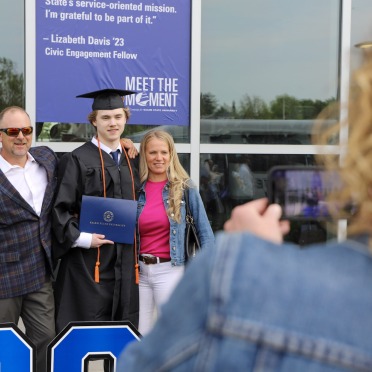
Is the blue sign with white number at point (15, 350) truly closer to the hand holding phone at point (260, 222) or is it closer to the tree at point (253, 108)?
the hand holding phone at point (260, 222)

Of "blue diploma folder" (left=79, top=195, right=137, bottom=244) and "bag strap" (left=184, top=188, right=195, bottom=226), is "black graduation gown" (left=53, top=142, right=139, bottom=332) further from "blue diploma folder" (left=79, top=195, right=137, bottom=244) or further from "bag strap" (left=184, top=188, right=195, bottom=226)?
"bag strap" (left=184, top=188, right=195, bottom=226)

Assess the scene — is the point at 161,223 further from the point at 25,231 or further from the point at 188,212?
the point at 25,231

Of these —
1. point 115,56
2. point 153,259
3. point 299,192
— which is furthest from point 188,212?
point 299,192

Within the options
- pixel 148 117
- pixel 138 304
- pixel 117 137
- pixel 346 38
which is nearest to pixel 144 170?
pixel 117 137

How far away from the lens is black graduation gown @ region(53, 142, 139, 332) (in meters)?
4.06

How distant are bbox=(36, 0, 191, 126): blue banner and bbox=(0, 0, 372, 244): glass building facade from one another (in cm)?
14

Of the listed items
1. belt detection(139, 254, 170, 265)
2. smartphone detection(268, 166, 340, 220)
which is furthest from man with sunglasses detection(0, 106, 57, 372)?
smartphone detection(268, 166, 340, 220)

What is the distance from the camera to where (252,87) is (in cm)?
643

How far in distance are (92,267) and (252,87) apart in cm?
304

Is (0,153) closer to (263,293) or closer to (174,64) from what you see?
(174,64)

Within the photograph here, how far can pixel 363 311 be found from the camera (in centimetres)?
78

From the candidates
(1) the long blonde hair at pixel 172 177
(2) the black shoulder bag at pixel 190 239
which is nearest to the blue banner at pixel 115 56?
(1) the long blonde hair at pixel 172 177

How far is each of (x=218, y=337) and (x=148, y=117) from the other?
215 inches

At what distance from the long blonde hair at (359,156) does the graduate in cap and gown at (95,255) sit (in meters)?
3.24
